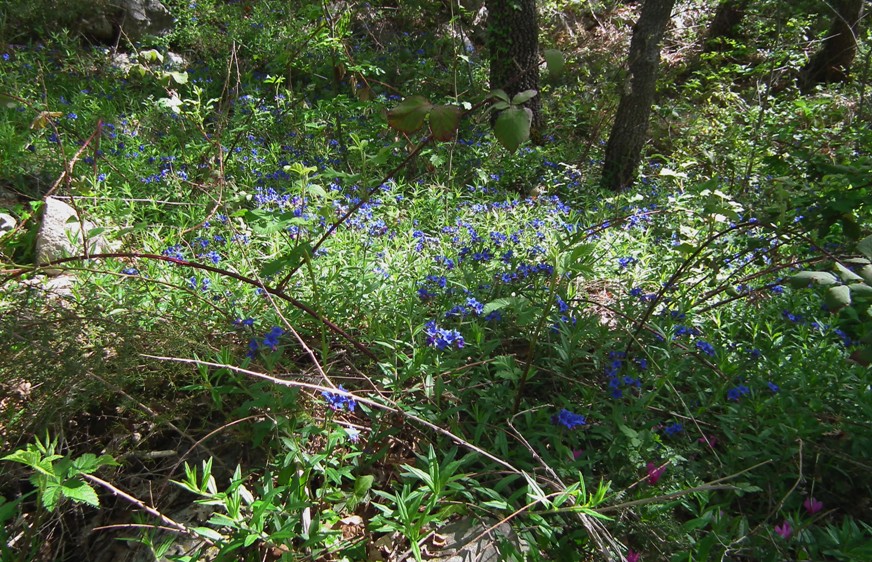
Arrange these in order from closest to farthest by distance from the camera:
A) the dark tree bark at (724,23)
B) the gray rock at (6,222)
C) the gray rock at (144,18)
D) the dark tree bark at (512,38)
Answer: the gray rock at (6,222) → the dark tree bark at (512,38) → the gray rock at (144,18) → the dark tree bark at (724,23)

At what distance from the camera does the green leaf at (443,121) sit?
147cm

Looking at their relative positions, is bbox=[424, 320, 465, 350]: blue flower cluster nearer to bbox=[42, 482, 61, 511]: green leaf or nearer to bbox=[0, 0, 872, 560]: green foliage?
bbox=[0, 0, 872, 560]: green foliage

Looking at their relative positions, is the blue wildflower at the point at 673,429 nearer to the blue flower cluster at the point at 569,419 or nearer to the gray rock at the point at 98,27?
the blue flower cluster at the point at 569,419

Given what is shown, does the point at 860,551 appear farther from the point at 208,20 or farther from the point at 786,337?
the point at 208,20

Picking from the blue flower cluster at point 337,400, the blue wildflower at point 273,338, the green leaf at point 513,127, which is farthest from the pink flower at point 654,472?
the blue wildflower at point 273,338

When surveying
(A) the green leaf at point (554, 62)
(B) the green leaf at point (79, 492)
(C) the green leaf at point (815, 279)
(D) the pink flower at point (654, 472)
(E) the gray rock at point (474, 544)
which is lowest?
(E) the gray rock at point (474, 544)

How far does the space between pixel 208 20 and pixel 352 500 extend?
8.53 meters

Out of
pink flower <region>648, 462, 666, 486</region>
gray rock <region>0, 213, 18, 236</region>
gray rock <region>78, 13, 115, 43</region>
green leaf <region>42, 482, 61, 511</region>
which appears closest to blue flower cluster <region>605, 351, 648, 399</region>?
pink flower <region>648, 462, 666, 486</region>

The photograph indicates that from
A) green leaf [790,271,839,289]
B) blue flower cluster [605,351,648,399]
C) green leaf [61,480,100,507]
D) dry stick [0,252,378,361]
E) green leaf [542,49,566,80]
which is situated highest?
green leaf [542,49,566,80]

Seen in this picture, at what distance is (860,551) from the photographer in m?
1.68

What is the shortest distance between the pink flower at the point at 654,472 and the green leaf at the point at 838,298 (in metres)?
0.81

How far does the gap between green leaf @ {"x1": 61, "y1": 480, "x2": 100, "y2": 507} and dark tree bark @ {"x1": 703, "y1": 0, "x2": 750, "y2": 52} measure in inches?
402

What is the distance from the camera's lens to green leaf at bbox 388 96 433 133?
4.77ft

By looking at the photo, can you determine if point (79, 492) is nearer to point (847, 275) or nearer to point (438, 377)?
point (438, 377)
